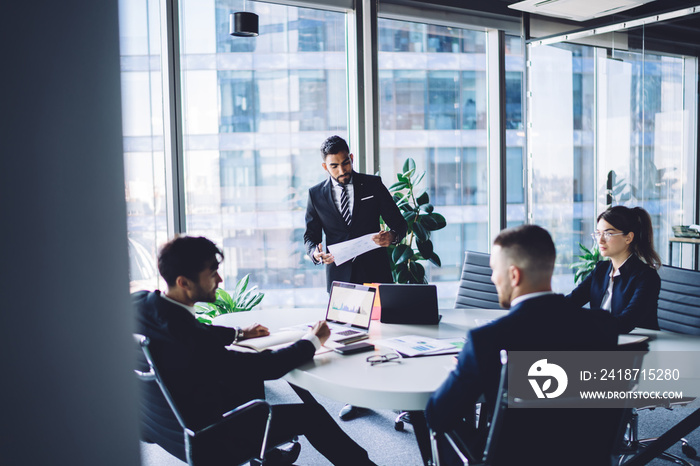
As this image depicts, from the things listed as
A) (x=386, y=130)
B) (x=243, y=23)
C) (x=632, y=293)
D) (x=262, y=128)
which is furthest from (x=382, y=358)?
(x=386, y=130)

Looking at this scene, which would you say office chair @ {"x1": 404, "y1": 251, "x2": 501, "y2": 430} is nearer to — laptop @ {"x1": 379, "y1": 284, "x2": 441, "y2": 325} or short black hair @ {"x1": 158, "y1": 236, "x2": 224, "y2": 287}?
laptop @ {"x1": 379, "y1": 284, "x2": 441, "y2": 325}

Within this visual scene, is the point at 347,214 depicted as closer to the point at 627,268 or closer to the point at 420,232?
the point at 420,232

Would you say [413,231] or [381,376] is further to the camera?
[413,231]

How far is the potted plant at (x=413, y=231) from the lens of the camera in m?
4.84

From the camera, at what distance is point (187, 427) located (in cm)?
195

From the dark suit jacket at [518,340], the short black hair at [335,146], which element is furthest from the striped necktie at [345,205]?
the dark suit jacket at [518,340]

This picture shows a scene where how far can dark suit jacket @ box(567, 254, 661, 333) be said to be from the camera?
2.51 metres

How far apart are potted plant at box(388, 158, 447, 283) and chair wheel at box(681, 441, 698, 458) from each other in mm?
2343

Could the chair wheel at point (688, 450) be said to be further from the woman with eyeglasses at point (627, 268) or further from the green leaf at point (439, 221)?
the green leaf at point (439, 221)

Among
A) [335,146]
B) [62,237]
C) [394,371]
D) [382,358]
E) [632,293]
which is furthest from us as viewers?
[335,146]

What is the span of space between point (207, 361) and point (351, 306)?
923mm

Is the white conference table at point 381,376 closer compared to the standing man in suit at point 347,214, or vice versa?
the white conference table at point 381,376

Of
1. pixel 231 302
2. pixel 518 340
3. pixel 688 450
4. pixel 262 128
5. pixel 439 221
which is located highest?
pixel 262 128

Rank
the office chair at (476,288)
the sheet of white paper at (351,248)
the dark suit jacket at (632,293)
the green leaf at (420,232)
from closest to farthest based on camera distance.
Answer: the dark suit jacket at (632,293) < the sheet of white paper at (351,248) < the office chair at (476,288) < the green leaf at (420,232)
